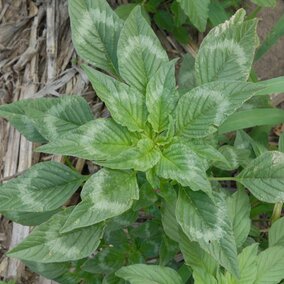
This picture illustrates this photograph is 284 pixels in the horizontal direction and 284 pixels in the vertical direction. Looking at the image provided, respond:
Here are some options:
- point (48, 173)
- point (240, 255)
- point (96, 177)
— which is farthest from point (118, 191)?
point (240, 255)

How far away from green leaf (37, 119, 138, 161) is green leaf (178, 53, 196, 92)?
709mm

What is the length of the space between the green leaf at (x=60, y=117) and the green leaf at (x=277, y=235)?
79 cm

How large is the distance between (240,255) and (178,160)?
1.40ft

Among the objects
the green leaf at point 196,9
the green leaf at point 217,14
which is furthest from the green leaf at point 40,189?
the green leaf at point 217,14

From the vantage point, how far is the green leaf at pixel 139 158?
159cm

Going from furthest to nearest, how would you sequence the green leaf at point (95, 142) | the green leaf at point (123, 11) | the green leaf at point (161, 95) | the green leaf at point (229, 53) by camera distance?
the green leaf at point (123, 11) < the green leaf at point (229, 53) < the green leaf at point (161, 95) < the green leaf at point (95, 142)

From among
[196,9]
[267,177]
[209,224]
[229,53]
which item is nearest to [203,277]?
[209,224]

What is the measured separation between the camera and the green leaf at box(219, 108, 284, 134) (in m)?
2.33

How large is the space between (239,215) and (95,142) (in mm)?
656

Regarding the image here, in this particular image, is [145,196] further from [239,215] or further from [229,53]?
[229,53]

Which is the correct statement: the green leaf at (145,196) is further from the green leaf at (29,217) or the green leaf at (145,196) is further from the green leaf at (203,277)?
the green leaf at (29,217)

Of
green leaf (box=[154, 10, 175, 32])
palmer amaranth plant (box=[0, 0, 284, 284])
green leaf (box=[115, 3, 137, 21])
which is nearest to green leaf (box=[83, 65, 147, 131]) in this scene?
palmer amaranth plant (box=[0, 0, 284, 284])

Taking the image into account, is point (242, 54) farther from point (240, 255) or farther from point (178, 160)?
point (240, 255)

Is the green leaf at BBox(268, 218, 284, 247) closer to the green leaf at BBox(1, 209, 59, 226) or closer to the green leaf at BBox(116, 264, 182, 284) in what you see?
the green leaf at BBox(116, 264, 182, 284)
